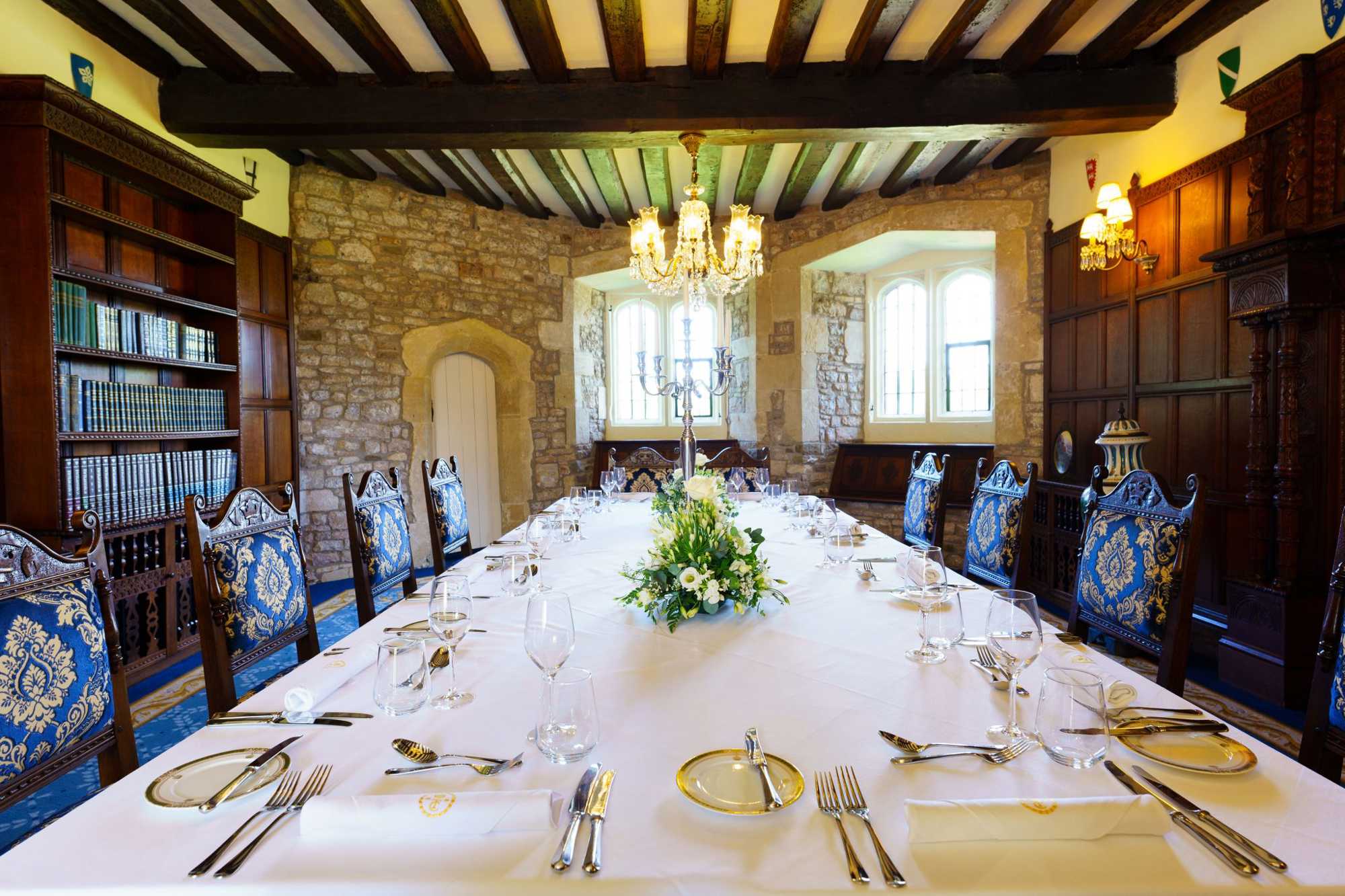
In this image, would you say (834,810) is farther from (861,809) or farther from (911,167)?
(911,167)

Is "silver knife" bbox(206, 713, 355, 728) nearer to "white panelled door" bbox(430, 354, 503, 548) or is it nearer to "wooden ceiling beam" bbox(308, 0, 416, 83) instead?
"wooden ceiling beam" bbox(308, 0, 416, 83)

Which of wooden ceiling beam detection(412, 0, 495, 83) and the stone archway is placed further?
the stone archway

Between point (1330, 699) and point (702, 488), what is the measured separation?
1.28 metres

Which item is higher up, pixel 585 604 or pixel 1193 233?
pixel 1193 233

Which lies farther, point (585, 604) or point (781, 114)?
point (781, 114)

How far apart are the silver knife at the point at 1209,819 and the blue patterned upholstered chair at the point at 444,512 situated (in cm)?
241

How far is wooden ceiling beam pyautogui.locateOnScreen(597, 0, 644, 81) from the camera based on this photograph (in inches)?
113

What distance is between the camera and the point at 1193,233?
335 cm

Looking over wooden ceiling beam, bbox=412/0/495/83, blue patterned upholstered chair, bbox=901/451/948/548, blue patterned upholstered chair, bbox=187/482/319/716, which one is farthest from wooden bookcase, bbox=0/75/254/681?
blue patterned upholstered chair, bbox=901/451/948/548

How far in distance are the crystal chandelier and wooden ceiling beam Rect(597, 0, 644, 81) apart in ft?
1.42

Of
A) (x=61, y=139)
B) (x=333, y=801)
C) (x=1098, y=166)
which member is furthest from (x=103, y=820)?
(x=1098, y=166)

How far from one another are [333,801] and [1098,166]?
16.6ft

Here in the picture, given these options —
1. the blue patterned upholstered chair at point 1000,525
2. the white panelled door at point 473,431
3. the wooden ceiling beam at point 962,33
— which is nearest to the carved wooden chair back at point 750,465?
the blue patterned upholstered chair at point 1000,525

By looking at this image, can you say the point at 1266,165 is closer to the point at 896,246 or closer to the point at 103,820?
the point at 896,246
